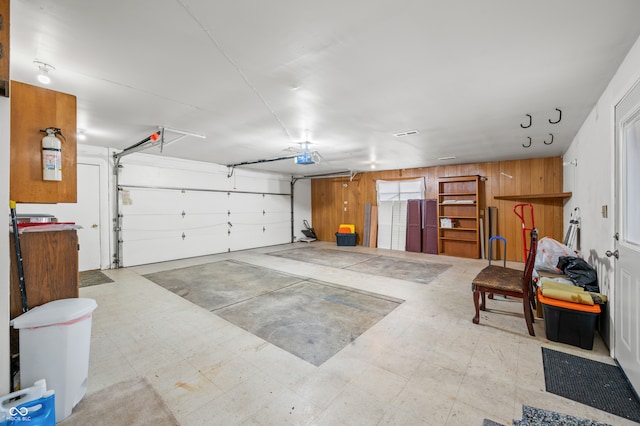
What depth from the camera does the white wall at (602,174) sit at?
84.6 inches

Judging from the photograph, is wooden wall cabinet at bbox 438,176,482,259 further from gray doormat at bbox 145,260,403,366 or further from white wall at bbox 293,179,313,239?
white wall at bbox 293,179,313,239

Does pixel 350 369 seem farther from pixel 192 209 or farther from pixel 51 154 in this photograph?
pixel 192 209

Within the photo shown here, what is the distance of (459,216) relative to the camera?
23.2 ft

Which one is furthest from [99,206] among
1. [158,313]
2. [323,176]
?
[323,176]

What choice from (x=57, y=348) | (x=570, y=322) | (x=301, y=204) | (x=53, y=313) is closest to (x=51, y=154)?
(x=53, y=313)

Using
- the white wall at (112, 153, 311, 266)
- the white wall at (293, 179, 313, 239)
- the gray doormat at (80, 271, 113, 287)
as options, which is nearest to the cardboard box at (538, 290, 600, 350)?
the gray doormat at (80, 271, 113, 287)

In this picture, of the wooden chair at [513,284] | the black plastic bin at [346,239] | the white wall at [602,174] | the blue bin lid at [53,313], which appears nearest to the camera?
the blue bin lid at [53,313]

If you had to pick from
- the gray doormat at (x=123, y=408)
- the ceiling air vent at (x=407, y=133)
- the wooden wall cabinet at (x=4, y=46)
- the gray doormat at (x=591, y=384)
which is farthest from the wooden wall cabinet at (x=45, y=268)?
the ceiling air vent at (x=407, y=133)

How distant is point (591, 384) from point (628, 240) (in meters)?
1.08

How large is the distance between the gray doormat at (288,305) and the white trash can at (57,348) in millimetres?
1418

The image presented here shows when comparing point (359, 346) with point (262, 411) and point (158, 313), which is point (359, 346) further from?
point (158, 313)

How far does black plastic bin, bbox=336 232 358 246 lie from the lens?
8.82 metres

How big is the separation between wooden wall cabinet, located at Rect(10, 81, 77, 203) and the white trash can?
2.52ft

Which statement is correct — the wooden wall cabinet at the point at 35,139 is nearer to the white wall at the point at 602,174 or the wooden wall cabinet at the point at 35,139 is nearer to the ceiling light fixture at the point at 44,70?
the ceiling light fixture at the point at 44,70
